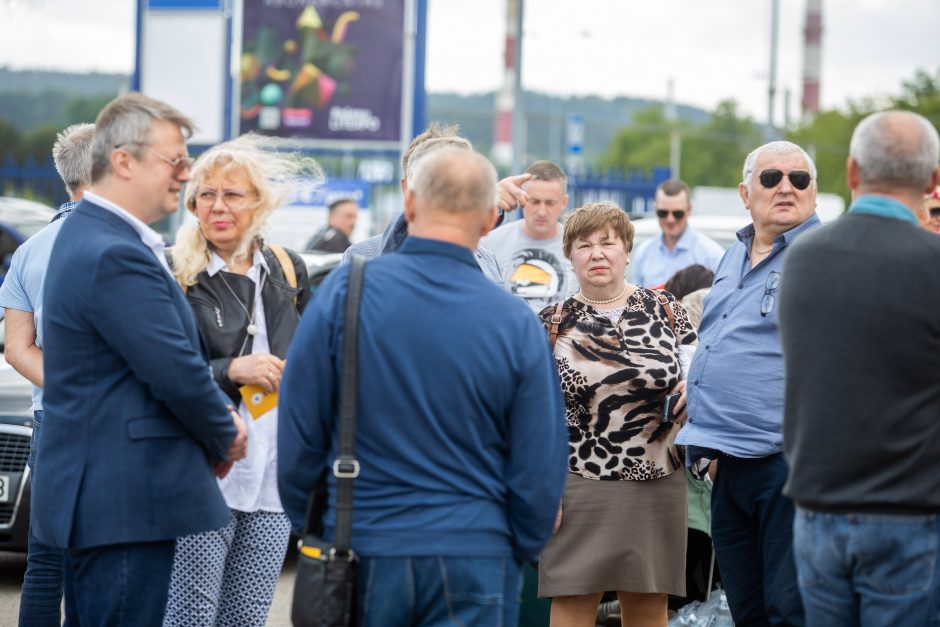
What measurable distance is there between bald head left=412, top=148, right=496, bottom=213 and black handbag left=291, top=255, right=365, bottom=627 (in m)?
0.29

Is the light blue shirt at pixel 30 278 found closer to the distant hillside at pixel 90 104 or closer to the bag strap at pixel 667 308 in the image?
the bag strap at pixel 667 308

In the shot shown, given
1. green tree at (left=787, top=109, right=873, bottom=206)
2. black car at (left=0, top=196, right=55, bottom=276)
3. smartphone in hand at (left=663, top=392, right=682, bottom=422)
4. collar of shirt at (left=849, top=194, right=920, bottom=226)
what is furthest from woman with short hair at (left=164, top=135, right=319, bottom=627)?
green tree at (left=787, top=109, right=873, bottom=206)

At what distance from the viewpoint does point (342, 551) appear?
10.4ft

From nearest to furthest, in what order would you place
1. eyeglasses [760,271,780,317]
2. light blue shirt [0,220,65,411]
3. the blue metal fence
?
eyeglasses [760,271,780,317]
light blue shirt [0,220,65,411]
the blue metal fence

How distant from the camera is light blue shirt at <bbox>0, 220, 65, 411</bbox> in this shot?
4.78m

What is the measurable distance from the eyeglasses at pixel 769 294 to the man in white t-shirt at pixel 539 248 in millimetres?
2185

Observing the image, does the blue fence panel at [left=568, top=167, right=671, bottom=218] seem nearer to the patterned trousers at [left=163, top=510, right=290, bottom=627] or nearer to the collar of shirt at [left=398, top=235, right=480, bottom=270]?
the patterned trousers at [left=163, top=510, right=290, bottom=627]

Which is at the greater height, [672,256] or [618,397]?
[672,256]

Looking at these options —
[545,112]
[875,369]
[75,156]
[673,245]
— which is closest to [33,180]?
[673,245]

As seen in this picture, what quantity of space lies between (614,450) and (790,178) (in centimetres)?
119

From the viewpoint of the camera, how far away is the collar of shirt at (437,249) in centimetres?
329

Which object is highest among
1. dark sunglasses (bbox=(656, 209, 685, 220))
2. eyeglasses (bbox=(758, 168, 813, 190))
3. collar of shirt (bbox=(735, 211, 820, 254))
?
eyeglasses (bbox=(758, 168, 813, 190))

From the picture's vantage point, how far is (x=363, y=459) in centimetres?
323

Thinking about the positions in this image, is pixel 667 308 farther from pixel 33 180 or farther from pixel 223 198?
pixel 33 180
